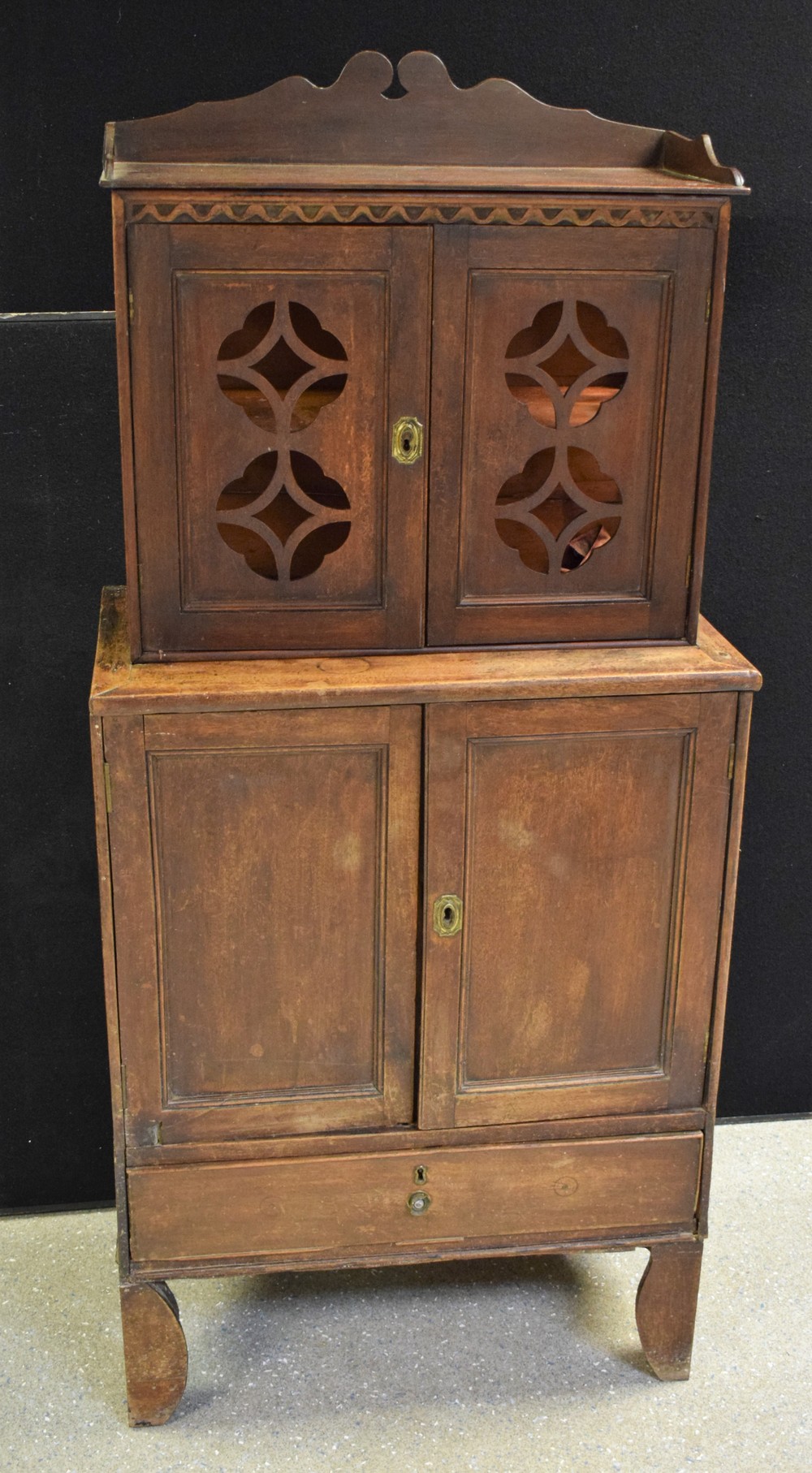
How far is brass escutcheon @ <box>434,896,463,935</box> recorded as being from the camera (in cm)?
221

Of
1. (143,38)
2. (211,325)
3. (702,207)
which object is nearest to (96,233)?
(143,38)

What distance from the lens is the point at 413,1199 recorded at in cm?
234

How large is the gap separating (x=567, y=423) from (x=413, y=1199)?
3.77ft

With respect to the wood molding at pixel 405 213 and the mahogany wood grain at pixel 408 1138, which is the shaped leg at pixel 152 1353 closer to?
the mahogany wood grain at pixel 408 1138

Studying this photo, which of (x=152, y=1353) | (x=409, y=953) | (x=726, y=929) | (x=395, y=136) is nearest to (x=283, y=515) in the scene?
(x=395, y=136)

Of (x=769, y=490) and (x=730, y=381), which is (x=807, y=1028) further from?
(x=730, y=381)

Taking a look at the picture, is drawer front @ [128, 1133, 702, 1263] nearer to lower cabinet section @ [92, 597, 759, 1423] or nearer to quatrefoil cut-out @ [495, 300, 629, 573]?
lower cabinet section @ [92, 597, 759, 1423]

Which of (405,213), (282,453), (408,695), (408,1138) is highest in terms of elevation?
(405,213)

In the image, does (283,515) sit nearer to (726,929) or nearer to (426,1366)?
(726,929)

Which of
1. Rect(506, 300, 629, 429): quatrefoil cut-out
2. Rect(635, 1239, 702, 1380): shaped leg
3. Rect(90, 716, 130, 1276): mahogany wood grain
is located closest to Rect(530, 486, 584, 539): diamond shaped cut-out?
Rect(506, 300, 629, 429): quatrefoil cut-out

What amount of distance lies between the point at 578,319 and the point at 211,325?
57 cm

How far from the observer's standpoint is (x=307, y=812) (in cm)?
215

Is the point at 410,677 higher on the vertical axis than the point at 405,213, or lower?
lower

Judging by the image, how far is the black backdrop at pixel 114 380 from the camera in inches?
93.0
